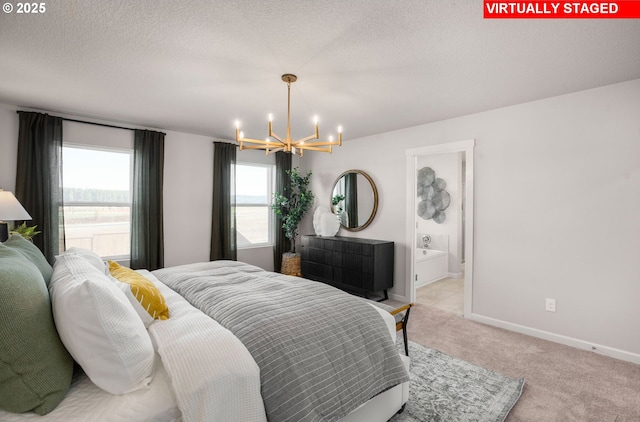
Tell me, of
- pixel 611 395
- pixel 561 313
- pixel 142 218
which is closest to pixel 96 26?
pixel 142 218

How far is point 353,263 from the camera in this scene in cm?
438

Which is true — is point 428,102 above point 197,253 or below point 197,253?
above

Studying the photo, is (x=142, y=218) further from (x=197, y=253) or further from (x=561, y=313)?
(x=561, y=313)

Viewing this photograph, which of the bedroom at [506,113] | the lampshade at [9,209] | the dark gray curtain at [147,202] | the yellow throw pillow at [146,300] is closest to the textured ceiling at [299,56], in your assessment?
the bedroom at [506,113]

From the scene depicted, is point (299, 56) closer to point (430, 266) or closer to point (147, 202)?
point (147, 202)

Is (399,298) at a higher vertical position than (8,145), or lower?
lower

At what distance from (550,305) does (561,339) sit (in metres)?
0.33

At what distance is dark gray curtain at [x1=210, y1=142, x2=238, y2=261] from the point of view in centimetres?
476

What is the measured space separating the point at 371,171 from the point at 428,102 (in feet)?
5.50

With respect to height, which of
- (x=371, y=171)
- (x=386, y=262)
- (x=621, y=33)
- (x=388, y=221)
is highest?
(x=621, y=33)

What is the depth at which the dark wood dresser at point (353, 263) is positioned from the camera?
420 cm

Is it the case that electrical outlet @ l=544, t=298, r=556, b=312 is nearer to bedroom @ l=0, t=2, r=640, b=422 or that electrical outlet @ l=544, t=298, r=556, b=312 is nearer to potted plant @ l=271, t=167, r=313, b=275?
bedroom @ l=0, t=2, r=640, b=422

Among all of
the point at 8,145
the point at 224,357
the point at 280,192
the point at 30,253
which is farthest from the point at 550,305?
the point at 8,145

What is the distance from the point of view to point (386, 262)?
436 cm
